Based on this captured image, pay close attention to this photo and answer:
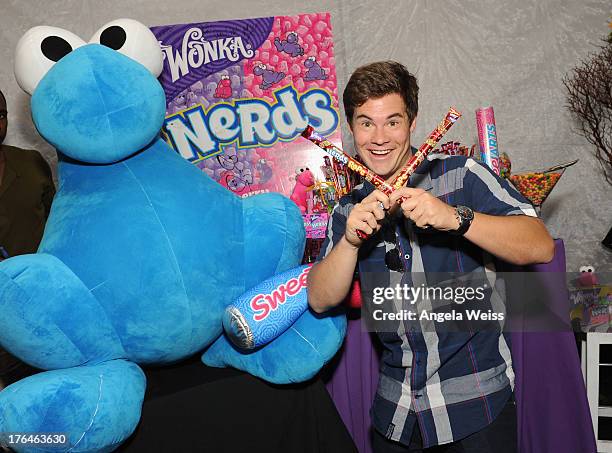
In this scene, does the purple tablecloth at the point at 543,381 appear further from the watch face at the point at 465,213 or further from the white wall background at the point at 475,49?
the white wall background at the point at 475,49

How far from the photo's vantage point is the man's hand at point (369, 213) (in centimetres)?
104

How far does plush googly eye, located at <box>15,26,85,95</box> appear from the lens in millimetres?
1283

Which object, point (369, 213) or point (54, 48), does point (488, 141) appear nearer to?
point (369, 213)

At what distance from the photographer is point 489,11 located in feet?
8.09

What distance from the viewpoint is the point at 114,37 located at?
1314 millimetres

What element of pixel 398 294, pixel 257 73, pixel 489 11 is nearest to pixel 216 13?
pixel 257 73

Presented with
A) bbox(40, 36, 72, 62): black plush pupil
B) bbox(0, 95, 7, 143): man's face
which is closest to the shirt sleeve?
bbox(40, 36, 72, 62): black plush pupil

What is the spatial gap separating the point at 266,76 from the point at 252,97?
9 centimetres

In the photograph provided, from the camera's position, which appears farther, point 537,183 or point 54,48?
point 537,183

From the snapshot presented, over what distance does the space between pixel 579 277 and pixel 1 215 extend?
190 cm

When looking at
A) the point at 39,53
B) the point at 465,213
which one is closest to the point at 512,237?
the point at 465,213

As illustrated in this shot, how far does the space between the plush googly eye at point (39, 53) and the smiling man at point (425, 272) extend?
63 cm

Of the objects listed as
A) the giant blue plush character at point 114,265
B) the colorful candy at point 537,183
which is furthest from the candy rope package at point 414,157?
the colorful candy at point 537,183

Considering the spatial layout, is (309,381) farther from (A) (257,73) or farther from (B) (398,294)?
(A) (257,73)
